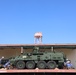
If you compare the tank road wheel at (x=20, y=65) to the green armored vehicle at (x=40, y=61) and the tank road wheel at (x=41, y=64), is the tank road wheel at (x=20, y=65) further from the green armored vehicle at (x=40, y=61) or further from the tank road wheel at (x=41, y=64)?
the tank road wheel at (x=41, y=64)

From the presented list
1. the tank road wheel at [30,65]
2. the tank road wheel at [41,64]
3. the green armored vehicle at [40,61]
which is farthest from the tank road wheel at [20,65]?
the tank road wheel at [41,64]

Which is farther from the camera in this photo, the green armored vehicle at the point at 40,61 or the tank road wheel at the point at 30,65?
the tank road wheel at the point at 30,65

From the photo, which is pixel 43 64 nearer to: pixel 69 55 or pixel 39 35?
pixel 69 55

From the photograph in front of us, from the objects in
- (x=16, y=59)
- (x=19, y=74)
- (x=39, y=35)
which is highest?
(x=39, y=35)

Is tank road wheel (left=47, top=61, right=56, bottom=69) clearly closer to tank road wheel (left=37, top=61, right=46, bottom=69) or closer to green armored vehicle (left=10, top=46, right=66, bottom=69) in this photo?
green armored vehicle (left=10, top=46, right=66, bottom=69)

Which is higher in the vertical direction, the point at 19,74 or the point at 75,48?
the point at 75,48

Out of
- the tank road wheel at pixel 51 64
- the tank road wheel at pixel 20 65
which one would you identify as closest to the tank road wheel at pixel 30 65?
the tank road wheel at pixel 20 65

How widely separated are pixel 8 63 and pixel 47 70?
12.9ft

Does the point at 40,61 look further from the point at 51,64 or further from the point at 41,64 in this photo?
the point at 51,64

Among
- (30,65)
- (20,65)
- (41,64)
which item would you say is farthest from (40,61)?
(20,65)

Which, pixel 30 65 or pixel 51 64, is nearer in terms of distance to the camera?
pixel 51 64

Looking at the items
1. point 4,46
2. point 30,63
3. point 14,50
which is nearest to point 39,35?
point 14,50

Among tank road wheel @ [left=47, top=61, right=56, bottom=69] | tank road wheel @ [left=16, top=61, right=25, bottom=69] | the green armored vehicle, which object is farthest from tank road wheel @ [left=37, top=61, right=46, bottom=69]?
tank road wheel @ [left=16, top=61, right=25, bottom=69]

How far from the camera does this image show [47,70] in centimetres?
2011
